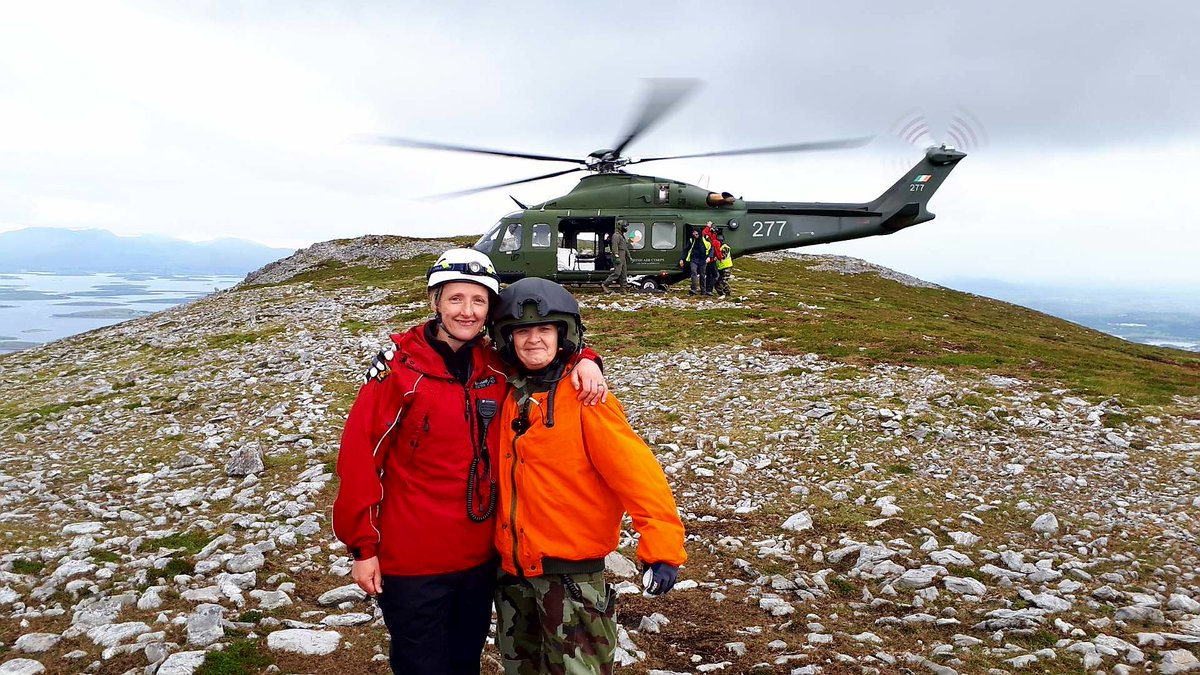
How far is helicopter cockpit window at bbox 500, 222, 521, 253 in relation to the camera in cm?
2738

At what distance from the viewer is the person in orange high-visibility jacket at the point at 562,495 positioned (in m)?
3.82

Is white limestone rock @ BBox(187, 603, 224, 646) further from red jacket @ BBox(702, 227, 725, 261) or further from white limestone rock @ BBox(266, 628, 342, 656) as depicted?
red jacket @ BBox(702, 227, 725, 261)

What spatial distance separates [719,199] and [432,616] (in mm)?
25530

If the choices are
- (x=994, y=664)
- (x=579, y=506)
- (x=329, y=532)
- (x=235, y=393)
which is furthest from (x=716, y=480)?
(x=235, y=393)

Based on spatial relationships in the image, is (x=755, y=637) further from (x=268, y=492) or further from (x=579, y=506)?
(x=268, y=492)

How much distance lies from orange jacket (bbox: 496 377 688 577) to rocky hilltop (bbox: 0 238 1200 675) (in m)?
2.20

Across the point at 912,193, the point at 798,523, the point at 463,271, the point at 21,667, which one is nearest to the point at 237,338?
the point at 21,667

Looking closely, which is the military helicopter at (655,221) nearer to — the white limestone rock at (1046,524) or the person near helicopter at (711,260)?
the person near helicopter at (711,260)

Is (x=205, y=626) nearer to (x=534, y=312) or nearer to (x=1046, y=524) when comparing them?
(x=534, y=312)

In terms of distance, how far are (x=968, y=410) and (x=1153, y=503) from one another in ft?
13.2

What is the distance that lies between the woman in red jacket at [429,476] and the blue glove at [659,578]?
3.45 feet

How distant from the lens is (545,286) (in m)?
4.13

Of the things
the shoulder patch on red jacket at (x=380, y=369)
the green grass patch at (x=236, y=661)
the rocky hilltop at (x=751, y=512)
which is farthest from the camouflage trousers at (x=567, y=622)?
the green grass patch at (x=236, y=661)

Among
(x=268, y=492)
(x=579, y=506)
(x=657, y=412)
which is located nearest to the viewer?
(x=579, y=506)
